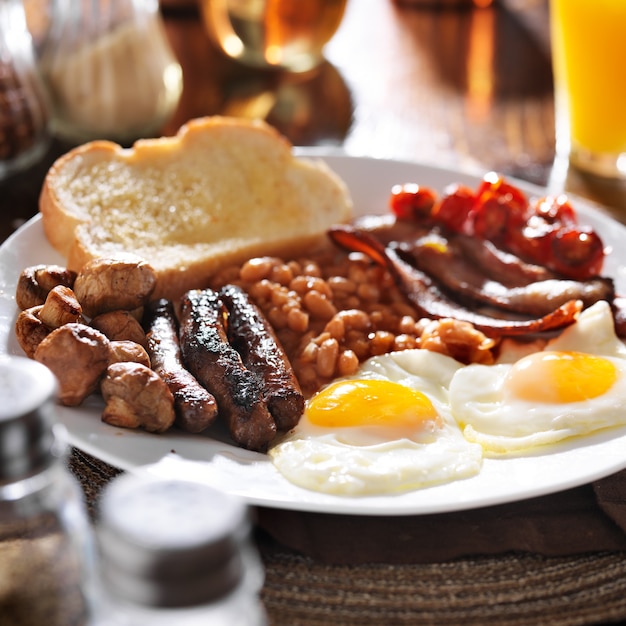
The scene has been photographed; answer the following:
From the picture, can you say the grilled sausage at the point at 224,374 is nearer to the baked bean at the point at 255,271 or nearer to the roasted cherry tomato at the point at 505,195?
the baked bean at the point at 255,271

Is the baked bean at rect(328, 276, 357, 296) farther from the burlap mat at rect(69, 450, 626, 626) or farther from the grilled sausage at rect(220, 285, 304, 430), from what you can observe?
the burlap mat at rect(69, 450, 626, 626)

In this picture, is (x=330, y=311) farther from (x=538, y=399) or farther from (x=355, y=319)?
(x=538, y=399)

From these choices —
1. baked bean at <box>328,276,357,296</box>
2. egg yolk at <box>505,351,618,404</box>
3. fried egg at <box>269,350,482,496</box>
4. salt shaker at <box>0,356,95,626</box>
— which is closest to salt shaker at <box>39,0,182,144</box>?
baked bean at <box>328,276,357,296</box>

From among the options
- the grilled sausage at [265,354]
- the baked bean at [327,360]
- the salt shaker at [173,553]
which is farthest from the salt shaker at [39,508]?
the baked bean at [327,360]

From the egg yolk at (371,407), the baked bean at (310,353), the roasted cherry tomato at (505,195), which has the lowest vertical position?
the baked bean at (310,353)

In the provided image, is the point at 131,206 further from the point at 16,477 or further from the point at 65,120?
the point at 16,477

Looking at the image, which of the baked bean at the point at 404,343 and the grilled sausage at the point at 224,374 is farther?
the baked bean at the point at 404,343

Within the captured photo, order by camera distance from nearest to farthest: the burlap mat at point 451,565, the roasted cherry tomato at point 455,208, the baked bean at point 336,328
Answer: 1. the burlap mat at point 451,565
2. the baked bean at point 336,328
3. the roasted cherry tomato at point 455,208
